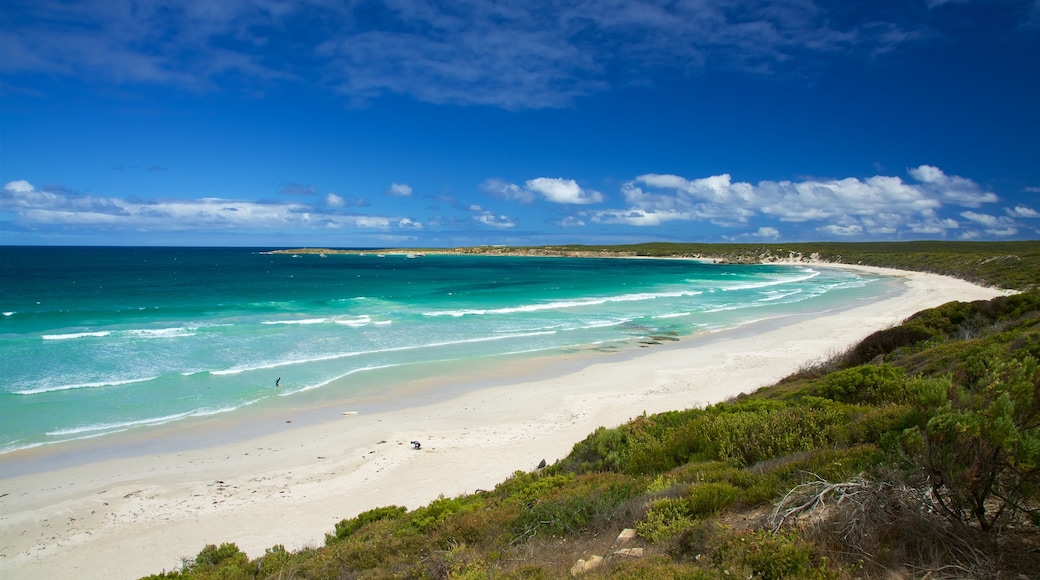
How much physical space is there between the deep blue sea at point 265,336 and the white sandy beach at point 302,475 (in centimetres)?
315

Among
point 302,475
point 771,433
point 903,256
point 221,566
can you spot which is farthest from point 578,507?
point 903,256

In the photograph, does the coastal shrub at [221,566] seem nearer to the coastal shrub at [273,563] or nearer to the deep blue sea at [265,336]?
the coastal shrub at [273,563]

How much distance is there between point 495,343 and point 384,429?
12189 mm

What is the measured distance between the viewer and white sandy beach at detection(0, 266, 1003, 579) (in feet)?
28.9

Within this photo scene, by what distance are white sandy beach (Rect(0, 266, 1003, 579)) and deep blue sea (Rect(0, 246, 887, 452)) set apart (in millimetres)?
3154

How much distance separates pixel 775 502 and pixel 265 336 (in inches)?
1080

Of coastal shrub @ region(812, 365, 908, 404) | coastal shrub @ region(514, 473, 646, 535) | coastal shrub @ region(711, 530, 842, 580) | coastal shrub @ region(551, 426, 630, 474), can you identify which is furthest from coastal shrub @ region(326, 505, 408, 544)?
coastal shrub @ region(812, 365, 908, 404)

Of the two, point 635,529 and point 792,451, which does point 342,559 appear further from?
point 792,451

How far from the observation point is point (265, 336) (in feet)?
89.8

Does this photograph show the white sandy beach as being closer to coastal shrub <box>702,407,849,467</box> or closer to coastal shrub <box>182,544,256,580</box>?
coastal shrub <box>182,544,256,580</box>

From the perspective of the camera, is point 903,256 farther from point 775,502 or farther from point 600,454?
point 775,502

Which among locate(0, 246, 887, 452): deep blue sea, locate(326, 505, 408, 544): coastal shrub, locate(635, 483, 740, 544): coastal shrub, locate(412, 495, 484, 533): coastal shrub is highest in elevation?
locate(635, 483, 740, 544): coastal shrub

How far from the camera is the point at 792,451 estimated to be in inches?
264

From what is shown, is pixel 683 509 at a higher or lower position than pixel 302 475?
higher
